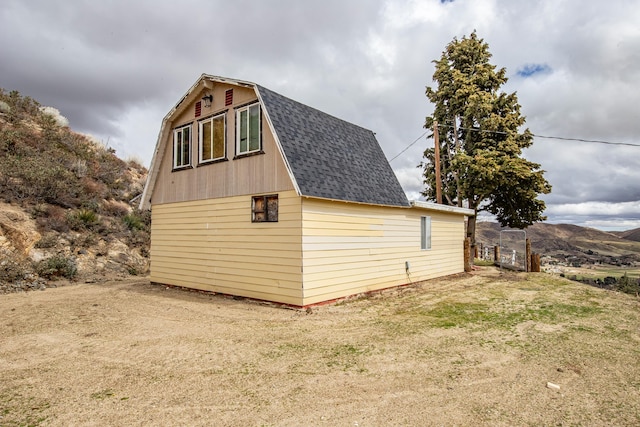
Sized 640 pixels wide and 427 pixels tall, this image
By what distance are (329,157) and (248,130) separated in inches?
93.5

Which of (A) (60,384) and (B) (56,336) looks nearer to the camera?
(A) (60,384)

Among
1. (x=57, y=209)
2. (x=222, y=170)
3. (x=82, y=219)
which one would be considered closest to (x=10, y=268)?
(x=82, y=219)

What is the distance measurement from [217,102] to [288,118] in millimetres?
2565

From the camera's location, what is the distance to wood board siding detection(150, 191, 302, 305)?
28.0ft

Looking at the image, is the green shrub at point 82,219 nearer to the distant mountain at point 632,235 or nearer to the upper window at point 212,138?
the upper window at point 212,138

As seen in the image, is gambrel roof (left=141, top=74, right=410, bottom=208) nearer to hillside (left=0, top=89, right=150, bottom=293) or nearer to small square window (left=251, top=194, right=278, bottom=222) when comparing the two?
small square window (left=251, top=194, right=278, bottom=222)

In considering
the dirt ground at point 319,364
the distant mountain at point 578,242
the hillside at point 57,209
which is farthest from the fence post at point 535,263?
the hillside at point 57,209

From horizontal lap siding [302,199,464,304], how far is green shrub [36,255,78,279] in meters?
9.62

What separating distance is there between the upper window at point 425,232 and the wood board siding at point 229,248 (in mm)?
6238

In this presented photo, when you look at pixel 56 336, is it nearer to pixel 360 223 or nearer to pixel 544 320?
pixel 360 223

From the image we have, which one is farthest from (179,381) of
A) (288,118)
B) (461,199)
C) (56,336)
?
(461,199)

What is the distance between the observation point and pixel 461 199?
794 inches

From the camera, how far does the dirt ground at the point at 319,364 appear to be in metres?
3.53

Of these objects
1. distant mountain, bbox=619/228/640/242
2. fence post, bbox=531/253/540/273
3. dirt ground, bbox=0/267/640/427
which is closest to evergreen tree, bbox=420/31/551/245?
fence post, bbox=531/253/540/273
